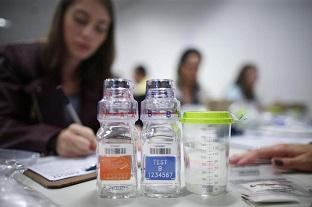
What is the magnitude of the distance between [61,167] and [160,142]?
28 cm

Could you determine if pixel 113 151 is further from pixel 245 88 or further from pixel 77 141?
pixel 245 88

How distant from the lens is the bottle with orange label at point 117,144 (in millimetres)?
430

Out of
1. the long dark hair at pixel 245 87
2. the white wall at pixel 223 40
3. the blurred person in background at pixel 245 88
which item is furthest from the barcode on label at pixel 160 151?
the white wall at pixel 223 40

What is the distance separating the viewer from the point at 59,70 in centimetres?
101

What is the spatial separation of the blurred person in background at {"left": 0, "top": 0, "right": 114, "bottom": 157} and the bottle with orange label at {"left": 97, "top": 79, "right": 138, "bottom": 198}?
1.27ft

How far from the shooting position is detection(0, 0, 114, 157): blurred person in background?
871 millimetres

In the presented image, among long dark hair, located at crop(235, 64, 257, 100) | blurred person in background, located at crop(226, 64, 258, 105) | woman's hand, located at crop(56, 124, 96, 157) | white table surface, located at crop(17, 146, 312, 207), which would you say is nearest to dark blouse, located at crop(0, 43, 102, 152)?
woman's hand, located at crop(56, 124, 96, 157)

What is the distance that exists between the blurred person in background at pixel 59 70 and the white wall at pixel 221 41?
9.18 ft

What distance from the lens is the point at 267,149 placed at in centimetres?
67

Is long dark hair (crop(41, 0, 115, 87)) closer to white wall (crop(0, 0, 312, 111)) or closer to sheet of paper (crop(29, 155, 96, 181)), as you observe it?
sheet of paper (crop(29, 155, 96, 181))

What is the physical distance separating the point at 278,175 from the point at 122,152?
341 millimetres

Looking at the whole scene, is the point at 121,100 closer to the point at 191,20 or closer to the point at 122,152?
the point at 122,152

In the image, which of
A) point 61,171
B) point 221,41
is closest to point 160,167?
point 61,171

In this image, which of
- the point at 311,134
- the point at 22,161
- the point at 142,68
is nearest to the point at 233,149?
the point at 311,134
